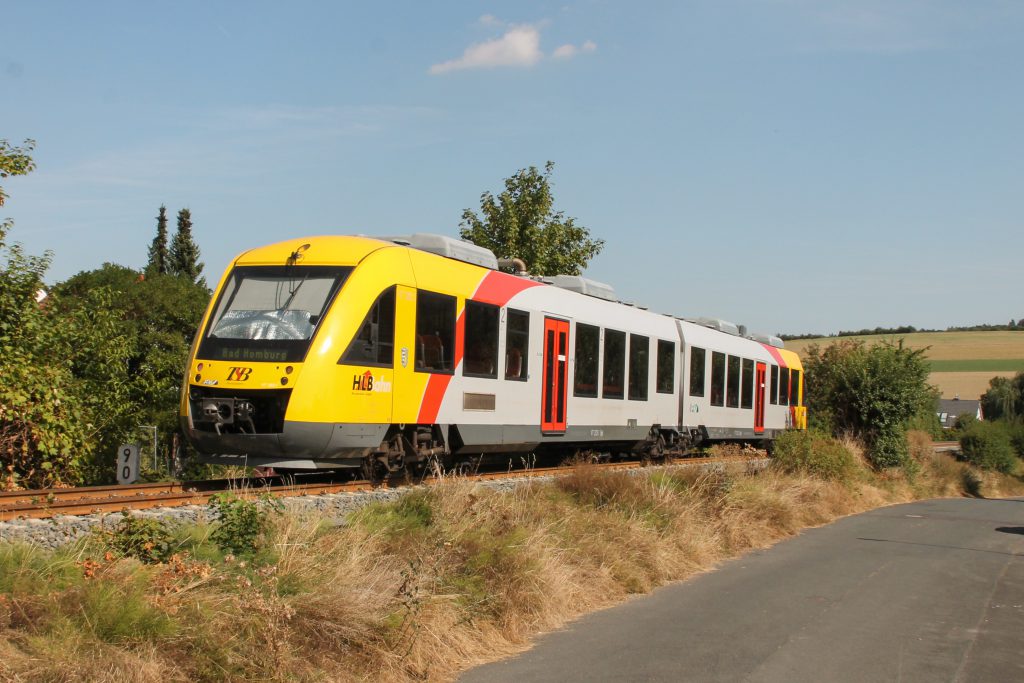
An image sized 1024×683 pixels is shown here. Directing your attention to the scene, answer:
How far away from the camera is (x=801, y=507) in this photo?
1772cm

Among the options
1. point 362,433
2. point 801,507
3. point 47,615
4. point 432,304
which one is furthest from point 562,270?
point 47,615

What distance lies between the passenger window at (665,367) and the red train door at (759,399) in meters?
6.35

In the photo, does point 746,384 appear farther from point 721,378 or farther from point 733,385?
point 721,378

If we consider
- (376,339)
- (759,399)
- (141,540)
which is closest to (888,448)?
(759,399)

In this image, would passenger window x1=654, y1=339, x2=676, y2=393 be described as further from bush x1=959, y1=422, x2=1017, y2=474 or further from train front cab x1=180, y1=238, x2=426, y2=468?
bush x1=959, y1=422, x2=1017, y2=474

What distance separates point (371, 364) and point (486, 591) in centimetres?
390

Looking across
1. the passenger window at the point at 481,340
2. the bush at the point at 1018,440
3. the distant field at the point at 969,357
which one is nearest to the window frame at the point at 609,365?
the passenger window at the point at 481,340

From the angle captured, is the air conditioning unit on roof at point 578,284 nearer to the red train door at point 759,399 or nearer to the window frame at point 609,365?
the window frame at point 609,365

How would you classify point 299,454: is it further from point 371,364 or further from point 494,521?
point 494,521

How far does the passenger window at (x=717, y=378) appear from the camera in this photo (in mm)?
23688

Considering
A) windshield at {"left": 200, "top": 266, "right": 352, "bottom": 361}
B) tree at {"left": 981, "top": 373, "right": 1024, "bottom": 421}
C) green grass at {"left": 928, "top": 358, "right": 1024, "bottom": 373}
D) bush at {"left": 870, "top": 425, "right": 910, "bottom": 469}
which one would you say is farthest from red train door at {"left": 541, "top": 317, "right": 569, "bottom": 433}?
tree at {"left": 981, "top": 373, "right": 1024, "bottom": 421}

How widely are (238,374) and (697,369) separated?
1323cm

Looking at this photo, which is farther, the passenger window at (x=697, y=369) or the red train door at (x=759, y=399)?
the red train door at (x=759, y=399)

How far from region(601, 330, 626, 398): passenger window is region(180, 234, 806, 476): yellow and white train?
37mm
